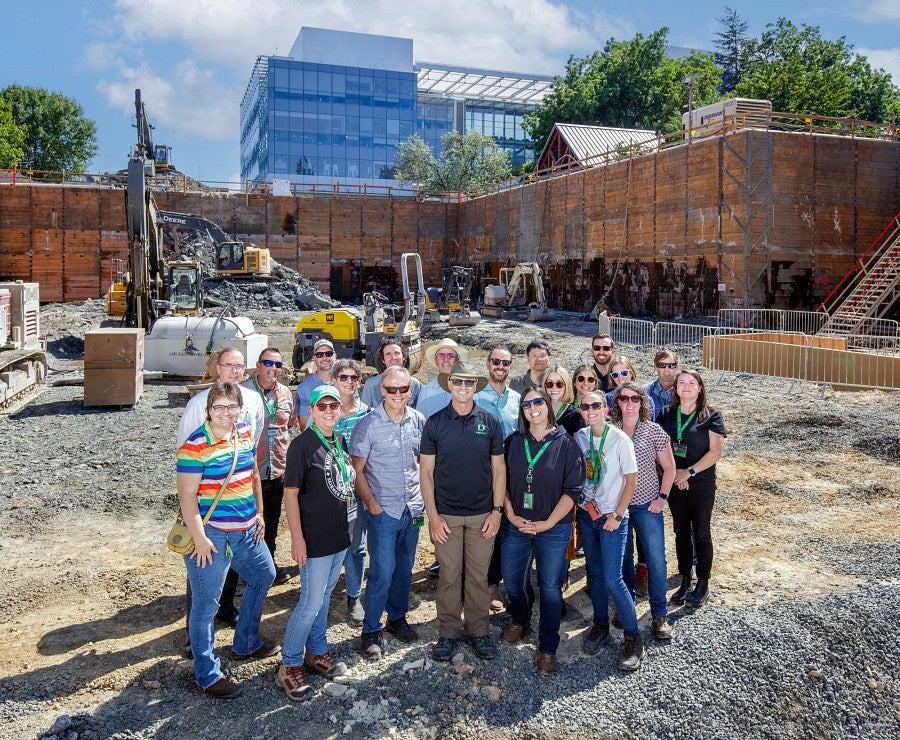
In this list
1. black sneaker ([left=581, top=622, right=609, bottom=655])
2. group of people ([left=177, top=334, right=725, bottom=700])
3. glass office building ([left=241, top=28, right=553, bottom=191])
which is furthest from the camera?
glass office building ([left=241, top=28, right=553, bottom=191])

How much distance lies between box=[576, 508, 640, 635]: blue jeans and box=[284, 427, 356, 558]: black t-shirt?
1714 mm

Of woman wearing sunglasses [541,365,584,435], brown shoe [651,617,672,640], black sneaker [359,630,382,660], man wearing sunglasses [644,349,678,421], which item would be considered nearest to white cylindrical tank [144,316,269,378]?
man wearing sunglasses [644,349,678,421]

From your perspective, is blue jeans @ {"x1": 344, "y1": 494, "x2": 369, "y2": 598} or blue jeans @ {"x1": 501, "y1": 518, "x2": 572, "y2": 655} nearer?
blue jeans @ {"x1": 501, "y1": 518, "x2": 572, "y2": 655}

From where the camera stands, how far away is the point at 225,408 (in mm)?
4316

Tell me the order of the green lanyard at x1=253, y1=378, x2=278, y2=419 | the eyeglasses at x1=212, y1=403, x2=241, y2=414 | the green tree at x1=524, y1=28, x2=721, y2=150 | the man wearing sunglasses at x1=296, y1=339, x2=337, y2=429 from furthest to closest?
1. the green tree at x1=524, y1=28, x2=721, y2=150
2. the man wearing sunglasses at x1=296, y1=339, x2=337, y2=429
3. the green lanyard at x1=253, y1=378, x2=278, y2=419
4. the eyeglasses at x1=212, y1=403, x2=241, y2=414

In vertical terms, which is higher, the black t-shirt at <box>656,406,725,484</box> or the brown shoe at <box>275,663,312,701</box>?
the black t-shirt at <box>656,406,725,484</box>

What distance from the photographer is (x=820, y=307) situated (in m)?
22.9

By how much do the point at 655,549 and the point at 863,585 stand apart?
2097mm

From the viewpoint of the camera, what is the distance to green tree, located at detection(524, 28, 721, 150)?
2169 inches

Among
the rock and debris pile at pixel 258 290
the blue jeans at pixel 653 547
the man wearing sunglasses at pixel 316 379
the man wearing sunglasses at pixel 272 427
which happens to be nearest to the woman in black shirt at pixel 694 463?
the blue jeans at pixel 653 547

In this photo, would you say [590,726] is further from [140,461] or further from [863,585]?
[140,461]

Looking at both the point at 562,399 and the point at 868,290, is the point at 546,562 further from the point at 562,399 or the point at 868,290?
the point at 868,290

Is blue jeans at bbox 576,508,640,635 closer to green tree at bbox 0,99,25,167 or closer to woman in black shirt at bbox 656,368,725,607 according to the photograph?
woman in black shirt at bbox 656,368,725,607

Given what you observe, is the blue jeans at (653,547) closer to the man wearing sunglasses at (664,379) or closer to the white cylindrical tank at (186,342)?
the man wearing sunglasses at (664,379)
